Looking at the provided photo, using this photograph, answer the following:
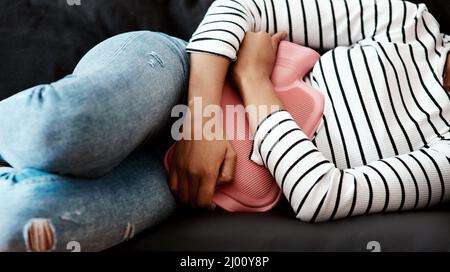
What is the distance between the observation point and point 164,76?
2.22 feet

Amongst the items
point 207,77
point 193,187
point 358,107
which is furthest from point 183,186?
point 358,107

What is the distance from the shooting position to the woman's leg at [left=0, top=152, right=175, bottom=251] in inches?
21.4

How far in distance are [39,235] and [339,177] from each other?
399 millimetres

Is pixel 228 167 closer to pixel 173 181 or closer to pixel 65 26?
pixel 173 181

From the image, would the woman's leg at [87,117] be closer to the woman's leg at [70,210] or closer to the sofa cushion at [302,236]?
the woman's leg at [70,210]

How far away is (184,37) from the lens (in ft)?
3.31

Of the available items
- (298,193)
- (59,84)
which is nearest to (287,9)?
(298,193)

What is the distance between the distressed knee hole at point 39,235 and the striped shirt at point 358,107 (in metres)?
0.31

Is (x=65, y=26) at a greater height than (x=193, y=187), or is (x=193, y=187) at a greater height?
(x=65, y=26)

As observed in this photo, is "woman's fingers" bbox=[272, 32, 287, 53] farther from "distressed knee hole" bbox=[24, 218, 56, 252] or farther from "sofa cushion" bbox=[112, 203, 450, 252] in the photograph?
"distressed knee hole" bbox=[24, 218, 56, 252]

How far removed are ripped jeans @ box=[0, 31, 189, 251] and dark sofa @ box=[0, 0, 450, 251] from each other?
0.08 m

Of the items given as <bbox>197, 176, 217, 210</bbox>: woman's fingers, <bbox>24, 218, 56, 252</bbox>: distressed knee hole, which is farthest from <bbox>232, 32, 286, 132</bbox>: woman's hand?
<bbox>24, 218, 56, 252</bbox>: distressed knee hole

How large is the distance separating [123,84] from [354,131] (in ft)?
1.21

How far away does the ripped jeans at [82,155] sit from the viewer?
54cm
